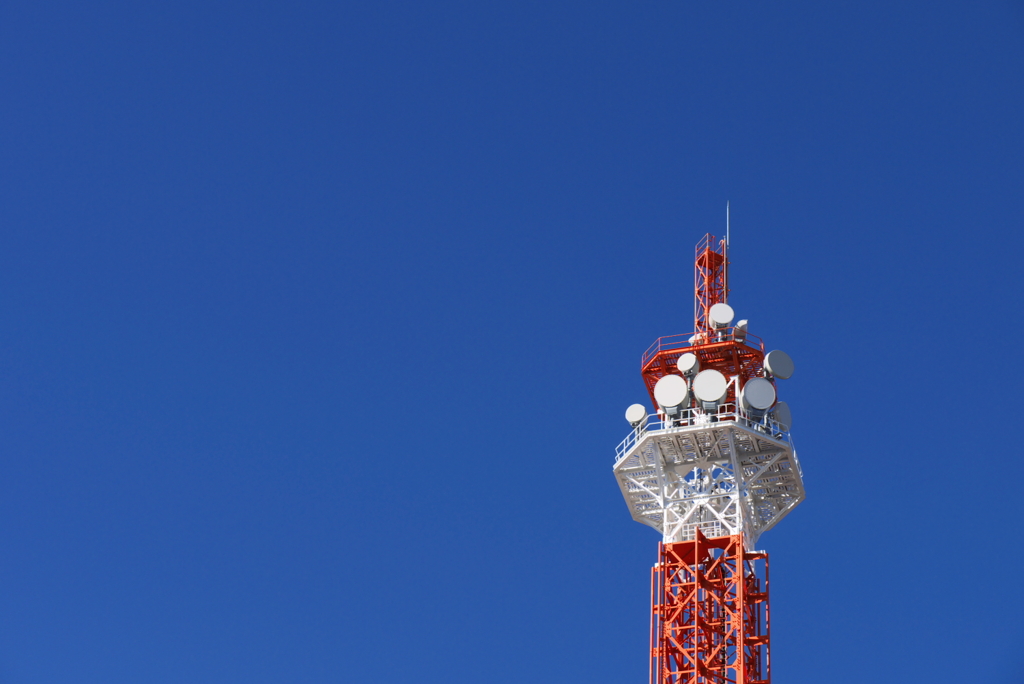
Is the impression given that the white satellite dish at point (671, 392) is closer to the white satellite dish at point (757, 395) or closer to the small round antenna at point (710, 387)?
the small round antenna at point (710, 387)

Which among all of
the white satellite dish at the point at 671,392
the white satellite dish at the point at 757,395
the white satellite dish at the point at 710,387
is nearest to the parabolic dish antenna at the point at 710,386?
the white satellite dish at the point at 710,387

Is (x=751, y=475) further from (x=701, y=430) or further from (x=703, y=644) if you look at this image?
(x=703, y=644)

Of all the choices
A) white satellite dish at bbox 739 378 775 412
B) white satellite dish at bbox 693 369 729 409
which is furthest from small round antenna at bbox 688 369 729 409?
white satellite dish at bbox 739 378 775 412

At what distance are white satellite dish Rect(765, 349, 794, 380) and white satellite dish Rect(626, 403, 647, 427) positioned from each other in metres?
5.85

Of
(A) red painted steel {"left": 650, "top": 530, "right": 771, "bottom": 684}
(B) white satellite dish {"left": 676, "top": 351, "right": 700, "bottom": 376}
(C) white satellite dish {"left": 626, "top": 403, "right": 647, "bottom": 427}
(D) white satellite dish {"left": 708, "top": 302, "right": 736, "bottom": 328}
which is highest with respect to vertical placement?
(D) white satellite dish {"left": 708, "top": 302, "right": 736, "bottom": 328}

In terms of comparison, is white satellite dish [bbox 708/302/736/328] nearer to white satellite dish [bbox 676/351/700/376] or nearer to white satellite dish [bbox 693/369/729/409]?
white satellite dish [bbox 676/351/700/376]

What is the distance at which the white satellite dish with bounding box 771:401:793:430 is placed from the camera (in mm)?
73688

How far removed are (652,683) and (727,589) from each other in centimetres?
533

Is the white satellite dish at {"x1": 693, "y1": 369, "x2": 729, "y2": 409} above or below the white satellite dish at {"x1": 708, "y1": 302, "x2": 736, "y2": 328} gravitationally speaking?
below

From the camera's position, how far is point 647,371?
77625 millimetres

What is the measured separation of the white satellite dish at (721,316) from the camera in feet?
255

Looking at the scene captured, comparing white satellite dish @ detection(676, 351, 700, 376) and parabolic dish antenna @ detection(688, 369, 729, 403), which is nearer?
parabolic dish antenna @ detection(688, 369, 729, 403)

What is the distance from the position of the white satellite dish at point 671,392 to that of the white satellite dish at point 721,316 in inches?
176

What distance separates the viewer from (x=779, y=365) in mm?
74938
